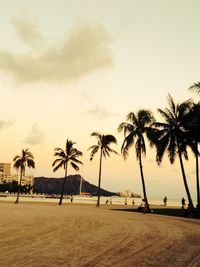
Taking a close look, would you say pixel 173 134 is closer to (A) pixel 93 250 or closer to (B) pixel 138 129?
(B) pixel 138 129

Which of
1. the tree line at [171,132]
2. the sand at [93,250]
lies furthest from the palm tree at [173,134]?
the sand at [93,250]

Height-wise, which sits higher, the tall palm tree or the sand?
Answer: the tall palm tree

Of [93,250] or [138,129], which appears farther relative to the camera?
[138,129]

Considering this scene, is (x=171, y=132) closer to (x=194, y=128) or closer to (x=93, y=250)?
(x=194, y=128)

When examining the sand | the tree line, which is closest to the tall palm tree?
the tree line

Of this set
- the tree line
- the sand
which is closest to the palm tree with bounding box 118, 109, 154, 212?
the tree line

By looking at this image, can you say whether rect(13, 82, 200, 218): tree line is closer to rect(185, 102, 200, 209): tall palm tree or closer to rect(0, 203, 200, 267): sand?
rect(185, 102, 200, 209): tall palm tree

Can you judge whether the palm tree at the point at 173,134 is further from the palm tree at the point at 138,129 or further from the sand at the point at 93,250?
the sand at the point at 93,250

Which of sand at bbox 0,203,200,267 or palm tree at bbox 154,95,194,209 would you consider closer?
sand at bbox 0,203,200,267

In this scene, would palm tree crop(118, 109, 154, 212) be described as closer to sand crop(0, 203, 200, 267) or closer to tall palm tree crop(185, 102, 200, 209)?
tall palm tree crop(185, 102, 200, 209)

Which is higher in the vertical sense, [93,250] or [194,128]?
[194,128]

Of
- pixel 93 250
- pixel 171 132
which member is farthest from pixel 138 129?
pixel 93 250

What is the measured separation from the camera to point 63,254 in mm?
11117

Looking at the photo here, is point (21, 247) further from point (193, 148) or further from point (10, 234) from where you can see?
point (193, 148)
